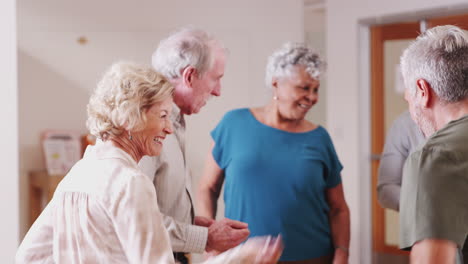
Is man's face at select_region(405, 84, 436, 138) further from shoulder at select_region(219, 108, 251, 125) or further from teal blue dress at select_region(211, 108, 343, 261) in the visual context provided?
shoulder at select_region(219, 108, 251, 125)

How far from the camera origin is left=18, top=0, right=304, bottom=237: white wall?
3924mm

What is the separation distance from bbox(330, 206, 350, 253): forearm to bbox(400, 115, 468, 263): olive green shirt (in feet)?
3.84

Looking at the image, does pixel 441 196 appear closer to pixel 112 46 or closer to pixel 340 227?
pixel 340 227

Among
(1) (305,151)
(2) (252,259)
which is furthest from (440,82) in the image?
(1) (305,151)

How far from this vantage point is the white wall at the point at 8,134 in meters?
2.89

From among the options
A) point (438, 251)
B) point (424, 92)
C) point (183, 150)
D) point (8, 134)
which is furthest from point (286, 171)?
point (8, 134)

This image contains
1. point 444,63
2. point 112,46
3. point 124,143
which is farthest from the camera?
point 112,46

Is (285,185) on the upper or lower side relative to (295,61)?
lower

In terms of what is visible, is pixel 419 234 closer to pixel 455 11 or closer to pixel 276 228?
pixel 276 228

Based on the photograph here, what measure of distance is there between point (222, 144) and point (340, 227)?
581 millimetres

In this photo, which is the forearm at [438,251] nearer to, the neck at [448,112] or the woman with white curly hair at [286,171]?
the neck at [448,112]

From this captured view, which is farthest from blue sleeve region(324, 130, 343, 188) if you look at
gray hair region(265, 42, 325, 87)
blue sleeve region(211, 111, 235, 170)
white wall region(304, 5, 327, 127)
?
white wall region(304, 5, 327, 127)

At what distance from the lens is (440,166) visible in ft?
3.96

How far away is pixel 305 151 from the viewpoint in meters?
→ 2.36
